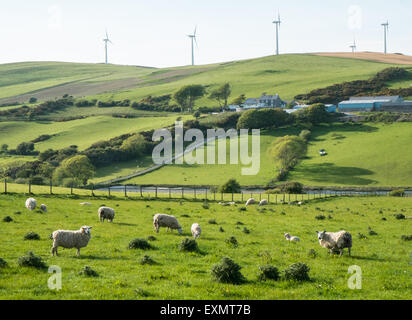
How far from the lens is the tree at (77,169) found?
97375mm

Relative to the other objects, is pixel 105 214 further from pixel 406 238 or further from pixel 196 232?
pixel 406 238

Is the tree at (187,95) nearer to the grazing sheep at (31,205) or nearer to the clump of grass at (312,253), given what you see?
the grazing sheep at (31,205)

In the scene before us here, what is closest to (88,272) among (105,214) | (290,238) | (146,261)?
(146,261)

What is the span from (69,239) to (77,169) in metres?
78.9

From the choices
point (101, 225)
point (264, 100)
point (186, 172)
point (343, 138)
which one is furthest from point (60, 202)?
point (264, 100)

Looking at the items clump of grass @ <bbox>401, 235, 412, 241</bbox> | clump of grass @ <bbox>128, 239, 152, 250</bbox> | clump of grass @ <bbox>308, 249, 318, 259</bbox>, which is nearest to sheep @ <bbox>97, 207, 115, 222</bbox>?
clump of grass @ <bbox>128, 239, 152, 250</bbox>

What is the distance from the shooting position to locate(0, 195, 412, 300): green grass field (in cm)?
1528

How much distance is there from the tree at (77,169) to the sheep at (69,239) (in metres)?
78.4

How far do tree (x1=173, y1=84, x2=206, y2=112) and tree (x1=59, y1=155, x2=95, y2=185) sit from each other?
92533 millimetres

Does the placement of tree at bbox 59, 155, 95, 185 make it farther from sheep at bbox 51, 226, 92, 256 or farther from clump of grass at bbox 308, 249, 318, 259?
clump of grass at bbox 308, 249, 318, 259

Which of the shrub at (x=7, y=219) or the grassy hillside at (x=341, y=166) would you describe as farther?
the grassy hillside at (x=341, y=166)

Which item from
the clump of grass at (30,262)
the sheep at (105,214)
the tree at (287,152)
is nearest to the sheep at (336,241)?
the clump of grass at (30,262)

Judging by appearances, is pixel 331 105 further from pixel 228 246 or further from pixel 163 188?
pixel 228 246

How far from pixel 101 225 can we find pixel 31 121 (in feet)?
488
